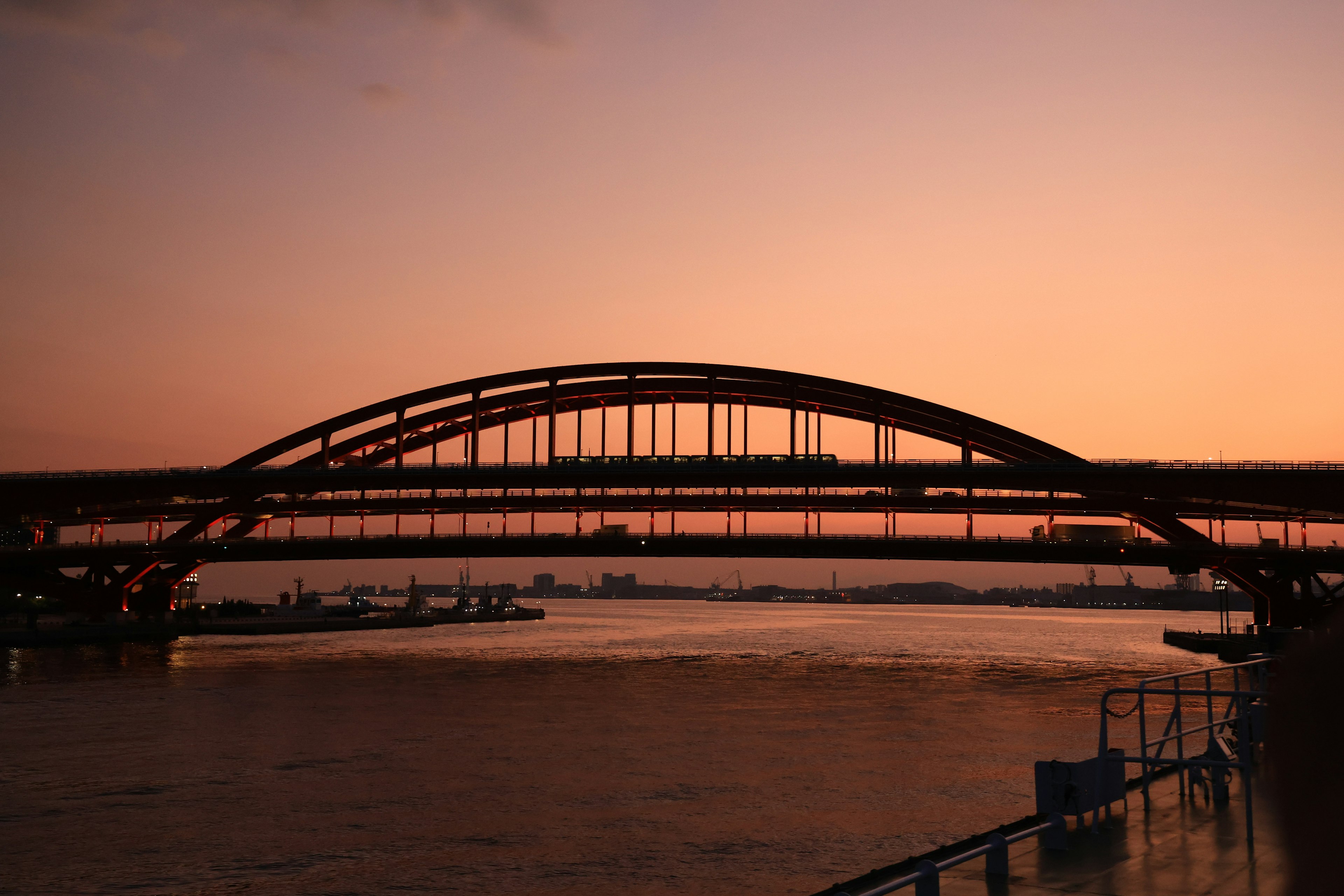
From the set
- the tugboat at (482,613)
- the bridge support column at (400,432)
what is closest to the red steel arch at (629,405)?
the bridge support column at (400,432)

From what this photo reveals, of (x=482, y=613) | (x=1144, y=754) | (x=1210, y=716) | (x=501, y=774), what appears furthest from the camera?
(x=482, y=613)

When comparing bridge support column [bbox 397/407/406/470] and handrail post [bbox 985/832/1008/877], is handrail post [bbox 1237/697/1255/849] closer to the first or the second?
handrail post [bbox 985/832/1008/877]

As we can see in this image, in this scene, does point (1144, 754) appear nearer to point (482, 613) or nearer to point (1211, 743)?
point (1211, 743)

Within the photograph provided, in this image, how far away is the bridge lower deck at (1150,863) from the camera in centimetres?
1141

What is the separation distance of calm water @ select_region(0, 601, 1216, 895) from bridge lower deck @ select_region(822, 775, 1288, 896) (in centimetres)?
367

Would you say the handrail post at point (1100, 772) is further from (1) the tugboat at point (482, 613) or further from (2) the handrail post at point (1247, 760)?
(1) the tugboat at point (482, 613)

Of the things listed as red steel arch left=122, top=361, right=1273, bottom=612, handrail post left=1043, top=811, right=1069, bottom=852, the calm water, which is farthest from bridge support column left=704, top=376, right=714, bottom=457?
handrail post left=1043, top=811, right=1069, bottom=852

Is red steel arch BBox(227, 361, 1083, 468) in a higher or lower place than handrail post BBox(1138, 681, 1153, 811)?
higher

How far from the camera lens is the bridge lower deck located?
11.4m

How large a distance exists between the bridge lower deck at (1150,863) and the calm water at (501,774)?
3672 mm

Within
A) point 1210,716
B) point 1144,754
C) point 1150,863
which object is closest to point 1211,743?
point 1210,716

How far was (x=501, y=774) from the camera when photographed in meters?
24.5

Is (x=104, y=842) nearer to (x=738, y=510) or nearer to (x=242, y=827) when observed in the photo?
(x=242, y=827)

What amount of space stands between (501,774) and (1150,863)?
15.2m
